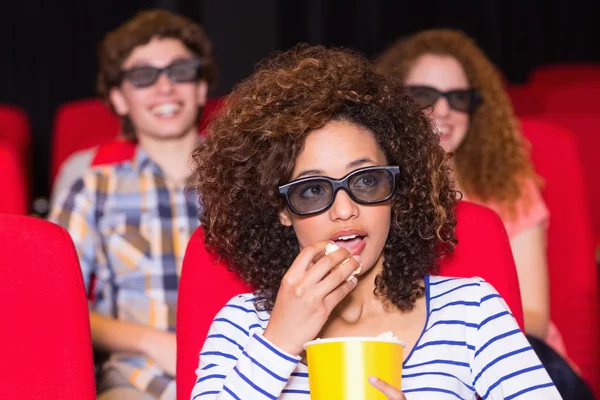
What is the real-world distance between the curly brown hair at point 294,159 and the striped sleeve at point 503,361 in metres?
0.14

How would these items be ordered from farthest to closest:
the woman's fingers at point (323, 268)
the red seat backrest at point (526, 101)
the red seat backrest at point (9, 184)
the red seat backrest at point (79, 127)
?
the red seat backrest at point (526, 101) → the red seat backrest at point (79, 127) → the red seat backrest at point (9, 184) → the woman's fingers at point (323, 268)

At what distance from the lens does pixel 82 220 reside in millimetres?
2668

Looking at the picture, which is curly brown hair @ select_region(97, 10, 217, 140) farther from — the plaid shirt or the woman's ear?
the woman's ear

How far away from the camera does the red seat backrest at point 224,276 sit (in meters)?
1.86

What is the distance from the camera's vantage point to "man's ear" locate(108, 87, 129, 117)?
303 cm

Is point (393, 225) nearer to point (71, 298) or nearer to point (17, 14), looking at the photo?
point (71, 298)

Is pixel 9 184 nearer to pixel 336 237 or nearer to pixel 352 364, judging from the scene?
pixel 336 237

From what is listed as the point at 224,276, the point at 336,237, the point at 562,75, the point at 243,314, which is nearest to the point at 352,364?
the point at 336,237

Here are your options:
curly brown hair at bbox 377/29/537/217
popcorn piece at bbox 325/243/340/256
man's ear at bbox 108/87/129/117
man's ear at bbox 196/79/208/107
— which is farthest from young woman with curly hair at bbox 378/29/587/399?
popcorn piece at bbox 325/243/340/256

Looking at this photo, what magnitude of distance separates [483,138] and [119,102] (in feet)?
3.36

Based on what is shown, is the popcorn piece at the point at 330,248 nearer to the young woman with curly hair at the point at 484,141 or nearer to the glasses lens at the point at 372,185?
the glasses lens at the point at 372,185

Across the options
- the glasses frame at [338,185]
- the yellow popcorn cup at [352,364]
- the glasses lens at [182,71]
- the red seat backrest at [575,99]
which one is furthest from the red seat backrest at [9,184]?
the red seat backrest at [575,99]

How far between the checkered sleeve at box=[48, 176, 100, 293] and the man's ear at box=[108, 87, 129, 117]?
0.36m

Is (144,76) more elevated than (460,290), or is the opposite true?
(144,76)
